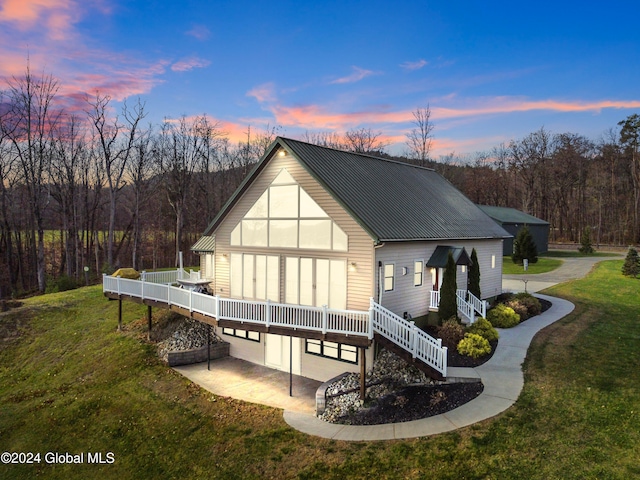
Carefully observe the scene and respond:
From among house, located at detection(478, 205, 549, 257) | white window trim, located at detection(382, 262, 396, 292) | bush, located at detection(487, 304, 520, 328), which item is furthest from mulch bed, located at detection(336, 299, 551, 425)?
house, located at detection(478, 205, 549, 257)

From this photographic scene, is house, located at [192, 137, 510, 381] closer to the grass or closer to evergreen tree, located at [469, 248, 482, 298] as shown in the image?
evergreen tree, located at [469, 248, 482, 298]

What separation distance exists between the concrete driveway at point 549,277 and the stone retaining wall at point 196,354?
733 inches

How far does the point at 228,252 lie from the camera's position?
1869 cm

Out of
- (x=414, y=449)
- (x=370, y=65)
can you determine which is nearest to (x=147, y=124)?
(x=370, y=65)

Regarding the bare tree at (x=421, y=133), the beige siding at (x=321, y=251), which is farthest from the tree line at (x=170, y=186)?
the beige siding at (x=321, y=251)

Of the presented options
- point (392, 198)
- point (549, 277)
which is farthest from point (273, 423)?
point (549, 277)

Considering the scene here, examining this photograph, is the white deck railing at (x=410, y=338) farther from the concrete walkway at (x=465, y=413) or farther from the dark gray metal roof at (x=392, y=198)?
the dark gray metal roof at (x=392, y=198)

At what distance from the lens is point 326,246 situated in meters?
15.2

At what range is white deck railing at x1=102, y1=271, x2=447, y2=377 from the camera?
12719mm

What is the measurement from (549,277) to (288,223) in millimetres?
25411

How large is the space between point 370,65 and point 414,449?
2458cm

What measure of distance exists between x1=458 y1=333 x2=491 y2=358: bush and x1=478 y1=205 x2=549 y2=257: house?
2823cm

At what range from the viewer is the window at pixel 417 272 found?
16.2 meters

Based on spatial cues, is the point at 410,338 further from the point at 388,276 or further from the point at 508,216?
the point at 508,216
